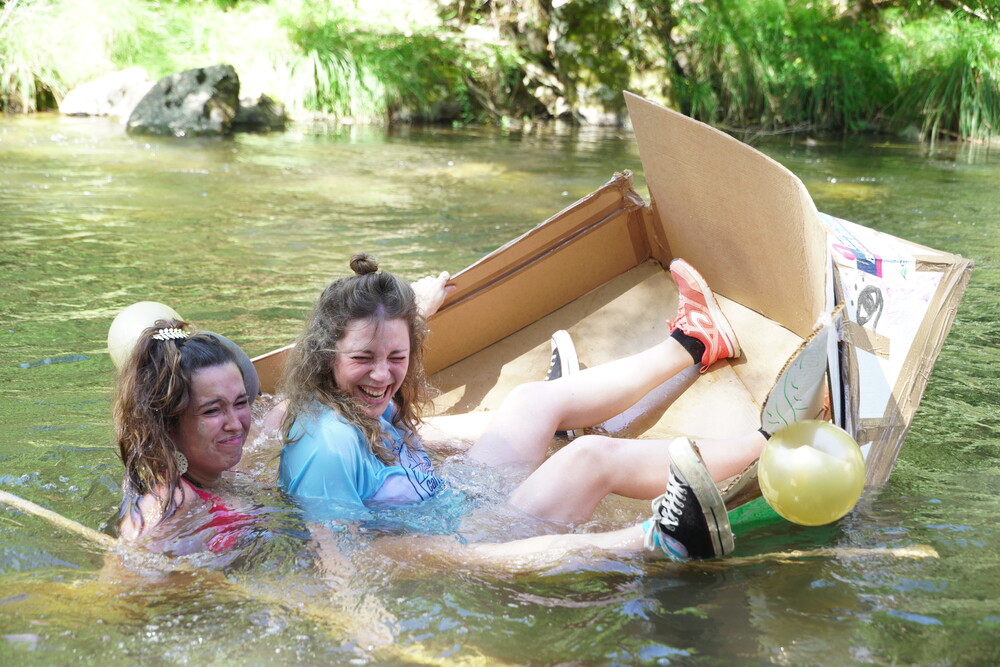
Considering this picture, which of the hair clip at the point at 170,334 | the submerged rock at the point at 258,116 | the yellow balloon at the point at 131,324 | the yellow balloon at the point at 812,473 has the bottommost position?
the yellow balloon at the point at 812,473

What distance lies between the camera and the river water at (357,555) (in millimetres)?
2000

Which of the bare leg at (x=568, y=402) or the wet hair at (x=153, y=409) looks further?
the bare leg at (x=568, y=402)

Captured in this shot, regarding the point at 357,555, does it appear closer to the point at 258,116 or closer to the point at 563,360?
the point at 563,360

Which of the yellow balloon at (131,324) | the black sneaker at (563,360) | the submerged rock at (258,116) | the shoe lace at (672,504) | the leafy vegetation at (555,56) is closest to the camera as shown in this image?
the shoe lace at (672,504)

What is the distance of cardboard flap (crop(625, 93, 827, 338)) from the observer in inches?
108

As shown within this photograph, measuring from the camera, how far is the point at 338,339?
2451 mm

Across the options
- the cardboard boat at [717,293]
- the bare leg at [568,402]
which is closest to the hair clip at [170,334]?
the cardboard boat at [717,293]

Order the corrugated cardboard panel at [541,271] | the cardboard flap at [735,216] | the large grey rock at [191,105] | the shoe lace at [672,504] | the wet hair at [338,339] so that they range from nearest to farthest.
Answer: the shoe lace at [672,504] < the wet hair at [338,339] < the cardboard flap at [735,216] < the corrugated cardboard panel at [541,271] < the large grey rock at [191,105]

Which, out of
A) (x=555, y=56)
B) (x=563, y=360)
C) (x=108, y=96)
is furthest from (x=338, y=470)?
(x=555, y=56)

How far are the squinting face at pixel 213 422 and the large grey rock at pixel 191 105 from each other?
8422mm

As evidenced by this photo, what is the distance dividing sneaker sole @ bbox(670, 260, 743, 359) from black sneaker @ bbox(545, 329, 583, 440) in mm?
452

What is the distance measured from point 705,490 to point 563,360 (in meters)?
1.22

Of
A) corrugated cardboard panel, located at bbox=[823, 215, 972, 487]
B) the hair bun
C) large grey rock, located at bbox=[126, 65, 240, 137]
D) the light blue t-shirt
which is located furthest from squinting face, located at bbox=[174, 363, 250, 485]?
large grey rock, located at bbox=[126, 65, 240, 137]

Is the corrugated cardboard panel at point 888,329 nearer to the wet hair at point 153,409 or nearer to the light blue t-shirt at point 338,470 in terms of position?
the light blue t-shirt at point 338,470
